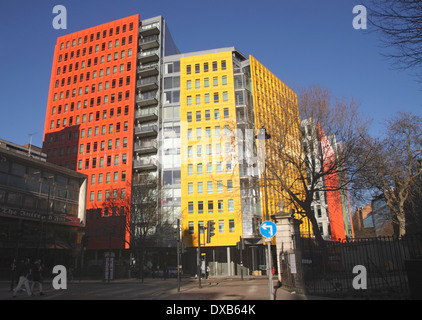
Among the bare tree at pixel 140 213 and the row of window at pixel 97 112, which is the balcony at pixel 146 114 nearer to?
the row of window at pixel 97 112

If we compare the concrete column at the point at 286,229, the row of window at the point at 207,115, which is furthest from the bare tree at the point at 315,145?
the row of window at the point at 207,115

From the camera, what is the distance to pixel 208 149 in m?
48.1

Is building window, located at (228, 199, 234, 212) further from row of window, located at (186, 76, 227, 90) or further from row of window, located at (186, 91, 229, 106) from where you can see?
row of window, located at (186, 76, 227, 90)

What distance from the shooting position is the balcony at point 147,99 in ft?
173

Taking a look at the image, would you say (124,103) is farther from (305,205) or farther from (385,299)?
(385,299)

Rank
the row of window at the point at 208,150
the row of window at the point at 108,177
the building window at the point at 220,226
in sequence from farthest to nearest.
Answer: the row of window at the point at 108,177 < the row of window at the point at 208,150 < the building window at the point at 220,226

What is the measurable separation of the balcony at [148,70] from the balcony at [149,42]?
3.47 m

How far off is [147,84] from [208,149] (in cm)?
1545

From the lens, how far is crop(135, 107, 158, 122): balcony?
171 feet

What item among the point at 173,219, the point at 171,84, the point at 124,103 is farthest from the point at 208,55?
the point at 173,219

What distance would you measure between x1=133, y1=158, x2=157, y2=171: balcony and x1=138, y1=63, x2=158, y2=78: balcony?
1507 centimetres

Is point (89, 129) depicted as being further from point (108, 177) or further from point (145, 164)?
point (145, 164)

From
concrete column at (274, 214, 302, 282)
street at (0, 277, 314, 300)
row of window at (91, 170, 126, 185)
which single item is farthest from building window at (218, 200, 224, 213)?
concrete column at (274, 214, 302, 282)
